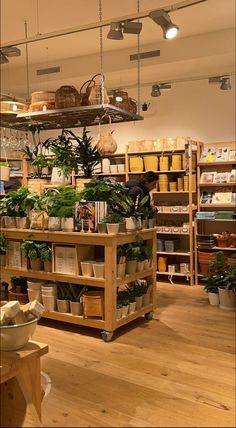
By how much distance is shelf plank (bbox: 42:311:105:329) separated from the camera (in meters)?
4.05

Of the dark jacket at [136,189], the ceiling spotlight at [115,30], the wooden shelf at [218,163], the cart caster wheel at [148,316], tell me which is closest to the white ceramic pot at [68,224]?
the dark jacket at [136,189]

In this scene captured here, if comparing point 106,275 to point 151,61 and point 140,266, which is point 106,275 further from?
Answer: point 151,61

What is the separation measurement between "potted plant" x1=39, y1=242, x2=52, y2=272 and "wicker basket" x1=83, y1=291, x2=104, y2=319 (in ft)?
1.80

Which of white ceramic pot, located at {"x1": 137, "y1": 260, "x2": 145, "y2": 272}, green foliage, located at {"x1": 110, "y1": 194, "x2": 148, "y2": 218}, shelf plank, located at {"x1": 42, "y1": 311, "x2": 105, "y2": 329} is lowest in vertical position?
shelf plank, located at {"x1": 42, "y1": 311, "x2": 105, "y2": 329}

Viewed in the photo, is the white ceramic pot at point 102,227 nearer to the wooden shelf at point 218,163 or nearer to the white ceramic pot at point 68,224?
the white ceramic pot at point 68,224

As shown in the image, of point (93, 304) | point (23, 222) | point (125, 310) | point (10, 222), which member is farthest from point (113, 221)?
point (10, 222)

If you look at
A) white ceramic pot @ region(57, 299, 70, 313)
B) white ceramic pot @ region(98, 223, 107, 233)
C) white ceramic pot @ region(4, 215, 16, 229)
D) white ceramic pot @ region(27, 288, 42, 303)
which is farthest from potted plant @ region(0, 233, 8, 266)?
white ceramic pot @ region(98, 223, 107, 233)

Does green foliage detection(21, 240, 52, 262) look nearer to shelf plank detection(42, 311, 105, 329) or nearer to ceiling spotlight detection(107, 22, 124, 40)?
shelf plank detection(42, 311, 105, 329)

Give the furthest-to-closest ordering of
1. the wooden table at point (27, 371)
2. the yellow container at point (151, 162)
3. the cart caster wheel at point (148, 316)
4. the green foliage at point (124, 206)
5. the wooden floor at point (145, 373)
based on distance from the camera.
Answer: the yellow container at point (151, 162) → the cart caster wheel at point (148, 316) → the green foliage at point (124, 206) → the wooden floor at point (145, 373) → the wooden table at point (27, 371)

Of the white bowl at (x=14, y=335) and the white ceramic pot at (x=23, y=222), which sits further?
the white ceramic pot at (x=23, y=222)

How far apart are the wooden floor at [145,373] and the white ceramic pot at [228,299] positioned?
0.20 m

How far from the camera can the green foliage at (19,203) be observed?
4.54 meters

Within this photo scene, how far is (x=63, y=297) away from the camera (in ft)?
14.3

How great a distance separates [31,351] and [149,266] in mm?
3168
